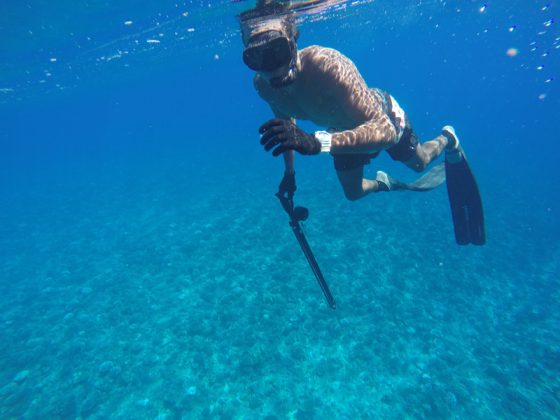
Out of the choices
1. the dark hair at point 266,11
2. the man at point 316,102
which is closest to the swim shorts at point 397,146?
the man at point 316,102

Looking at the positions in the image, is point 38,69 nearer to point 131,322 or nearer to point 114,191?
point 114,191

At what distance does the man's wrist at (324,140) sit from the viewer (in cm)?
251

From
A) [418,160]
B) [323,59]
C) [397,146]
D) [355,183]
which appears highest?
[323,59]

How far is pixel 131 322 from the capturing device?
9.01 metres

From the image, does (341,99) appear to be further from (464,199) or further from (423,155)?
(464,199)

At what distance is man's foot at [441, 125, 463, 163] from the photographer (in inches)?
275

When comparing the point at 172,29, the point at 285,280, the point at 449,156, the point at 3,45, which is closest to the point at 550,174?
the point at 449,156

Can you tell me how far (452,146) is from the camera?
714 centimetres

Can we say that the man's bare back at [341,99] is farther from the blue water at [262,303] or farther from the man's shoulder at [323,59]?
the blue water at [262,303]

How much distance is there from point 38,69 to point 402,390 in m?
28.1

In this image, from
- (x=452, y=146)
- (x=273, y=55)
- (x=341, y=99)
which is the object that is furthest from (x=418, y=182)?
(x=273, y=55)

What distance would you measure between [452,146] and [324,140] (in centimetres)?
586

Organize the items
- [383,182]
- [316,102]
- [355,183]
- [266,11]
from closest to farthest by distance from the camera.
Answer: [316,102]
[355,183]
[383,182]
[266,11]

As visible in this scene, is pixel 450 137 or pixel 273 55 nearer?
pixel 273 55
